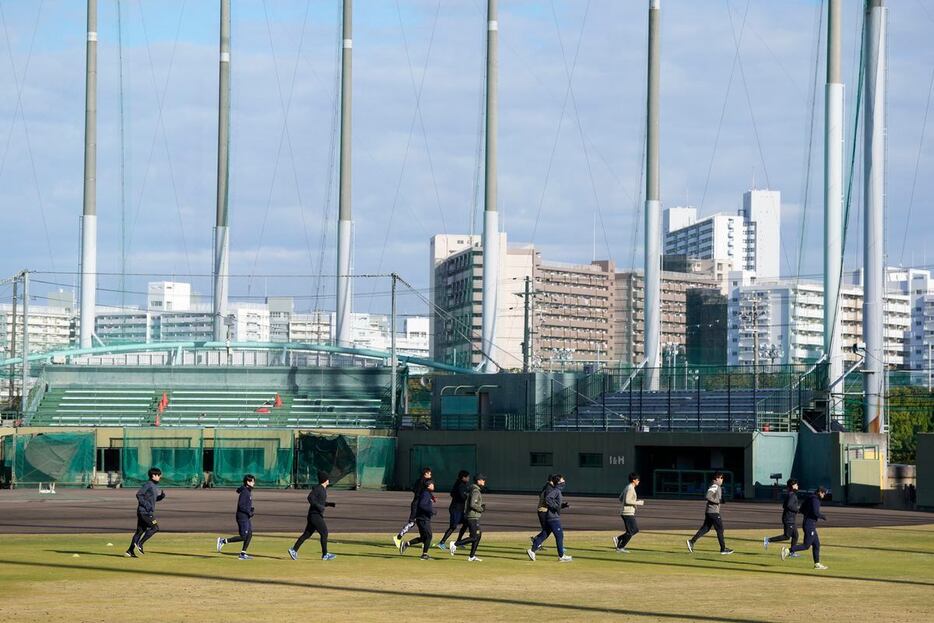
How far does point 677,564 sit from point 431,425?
4081 centimetres

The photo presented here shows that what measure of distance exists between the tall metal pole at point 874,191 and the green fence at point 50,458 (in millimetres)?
32123

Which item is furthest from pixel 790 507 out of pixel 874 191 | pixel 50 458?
pixel 50 458

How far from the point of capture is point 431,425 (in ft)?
217

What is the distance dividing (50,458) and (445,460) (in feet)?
55.3

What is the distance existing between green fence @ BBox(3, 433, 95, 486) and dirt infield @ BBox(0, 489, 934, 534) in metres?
2.78

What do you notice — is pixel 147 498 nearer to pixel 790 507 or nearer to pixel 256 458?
pixel 790 507

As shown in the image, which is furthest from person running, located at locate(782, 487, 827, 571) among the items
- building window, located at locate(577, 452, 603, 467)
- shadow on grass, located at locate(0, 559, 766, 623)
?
building window, located at locate(577, 452, 603, 467)

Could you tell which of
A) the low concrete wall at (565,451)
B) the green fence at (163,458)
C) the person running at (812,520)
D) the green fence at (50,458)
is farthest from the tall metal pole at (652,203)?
the person running at (812,520)

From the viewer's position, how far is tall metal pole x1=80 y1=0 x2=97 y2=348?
226ft

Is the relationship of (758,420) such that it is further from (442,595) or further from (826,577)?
(442,595)

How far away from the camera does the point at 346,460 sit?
5934 cm

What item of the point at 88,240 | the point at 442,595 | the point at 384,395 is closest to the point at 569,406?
the point at 384,395

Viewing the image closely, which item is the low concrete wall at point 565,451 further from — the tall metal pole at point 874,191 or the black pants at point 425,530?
the black pants at point 425,530

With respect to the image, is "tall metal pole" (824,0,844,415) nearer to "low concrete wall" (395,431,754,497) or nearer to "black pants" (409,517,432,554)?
"low concrete wall" (395,431,754,497)
